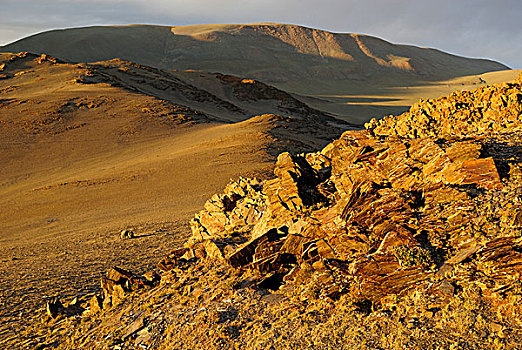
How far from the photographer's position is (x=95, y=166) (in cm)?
3344

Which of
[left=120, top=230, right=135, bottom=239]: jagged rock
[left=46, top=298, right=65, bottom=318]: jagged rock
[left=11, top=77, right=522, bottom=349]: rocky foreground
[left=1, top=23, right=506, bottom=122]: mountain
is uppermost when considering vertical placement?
[left=1, top=23, right=506, bottom=122]: mountain

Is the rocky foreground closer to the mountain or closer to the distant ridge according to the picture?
the mountain

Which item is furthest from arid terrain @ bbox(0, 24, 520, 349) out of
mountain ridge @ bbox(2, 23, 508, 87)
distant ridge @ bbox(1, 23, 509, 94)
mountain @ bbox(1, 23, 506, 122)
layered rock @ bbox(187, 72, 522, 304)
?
mountain ridge @ bbox(2, 23, 508, 87)

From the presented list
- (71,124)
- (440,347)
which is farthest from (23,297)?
(71,124)

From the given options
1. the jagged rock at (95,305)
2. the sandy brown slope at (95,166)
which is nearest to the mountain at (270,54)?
the sandy brown slope at (95,166)

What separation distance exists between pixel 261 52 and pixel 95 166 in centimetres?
13902

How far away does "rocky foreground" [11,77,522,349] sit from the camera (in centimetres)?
610

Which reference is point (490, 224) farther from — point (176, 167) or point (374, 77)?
point (374, 77)

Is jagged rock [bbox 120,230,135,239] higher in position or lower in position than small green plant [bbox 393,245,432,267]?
lower

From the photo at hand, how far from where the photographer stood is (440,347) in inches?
217

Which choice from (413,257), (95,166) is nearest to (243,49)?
(95,166)

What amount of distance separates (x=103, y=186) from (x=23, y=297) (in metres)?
16.1

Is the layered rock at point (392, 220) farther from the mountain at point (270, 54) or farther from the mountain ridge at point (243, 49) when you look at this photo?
the mountain ridge at point (243, 49)

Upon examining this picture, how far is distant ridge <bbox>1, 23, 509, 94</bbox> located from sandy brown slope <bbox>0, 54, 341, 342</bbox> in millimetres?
85778
